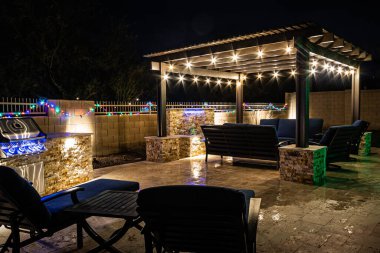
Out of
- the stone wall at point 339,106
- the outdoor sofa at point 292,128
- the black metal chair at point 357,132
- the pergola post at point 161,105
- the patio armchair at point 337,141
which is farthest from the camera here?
the stone wall at point 339,106

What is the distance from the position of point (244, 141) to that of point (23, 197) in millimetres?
5476

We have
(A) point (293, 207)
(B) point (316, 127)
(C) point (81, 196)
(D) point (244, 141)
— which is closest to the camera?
(C) point (81, 196)

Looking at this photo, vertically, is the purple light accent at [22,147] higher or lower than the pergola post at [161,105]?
lower

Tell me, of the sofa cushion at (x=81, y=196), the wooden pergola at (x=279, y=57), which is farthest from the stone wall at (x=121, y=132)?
the sofa cushion at (x=81, y=196)

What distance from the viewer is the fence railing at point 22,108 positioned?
687cm

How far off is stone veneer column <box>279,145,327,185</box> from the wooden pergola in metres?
0.26

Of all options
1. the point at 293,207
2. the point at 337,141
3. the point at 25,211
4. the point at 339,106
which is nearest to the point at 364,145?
the point at 337,141

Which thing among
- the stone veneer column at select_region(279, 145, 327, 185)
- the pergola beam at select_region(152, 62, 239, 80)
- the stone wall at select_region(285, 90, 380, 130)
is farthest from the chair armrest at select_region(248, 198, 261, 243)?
the stone wall at select_region(285, 90, 380, 130)

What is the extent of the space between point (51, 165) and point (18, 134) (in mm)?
888

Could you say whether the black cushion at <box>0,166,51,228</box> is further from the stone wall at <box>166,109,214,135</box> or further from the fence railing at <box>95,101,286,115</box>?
the stone wall at <box>166,109,214,135</box>

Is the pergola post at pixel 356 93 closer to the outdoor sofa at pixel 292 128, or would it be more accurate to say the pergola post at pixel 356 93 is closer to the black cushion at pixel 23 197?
the outdoor sofa at pixel 292 128

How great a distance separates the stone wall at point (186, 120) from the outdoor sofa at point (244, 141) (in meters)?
2.36

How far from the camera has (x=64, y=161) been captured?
5488 mm

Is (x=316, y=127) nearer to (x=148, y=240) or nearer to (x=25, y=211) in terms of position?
(x=148, y=240)
